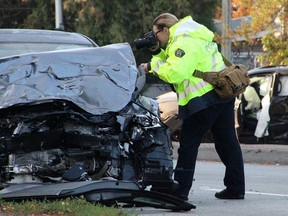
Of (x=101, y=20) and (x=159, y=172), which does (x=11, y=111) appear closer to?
(x=159, y=172)

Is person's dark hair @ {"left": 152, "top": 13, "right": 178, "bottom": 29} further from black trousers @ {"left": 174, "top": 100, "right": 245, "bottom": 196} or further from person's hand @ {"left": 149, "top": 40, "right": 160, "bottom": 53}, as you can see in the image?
black trousers @ {"left": 174, "top": 100, "right": 245, "bottom": 196}

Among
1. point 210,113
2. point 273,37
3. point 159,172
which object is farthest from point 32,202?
point 273,37

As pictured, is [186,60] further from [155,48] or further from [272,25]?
[272,25]

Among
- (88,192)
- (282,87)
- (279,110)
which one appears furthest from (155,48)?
(282,87)

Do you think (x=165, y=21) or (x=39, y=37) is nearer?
(x=165, y=21)

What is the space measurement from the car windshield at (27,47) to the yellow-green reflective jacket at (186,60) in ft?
3.47

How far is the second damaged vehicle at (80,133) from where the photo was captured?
298 inches

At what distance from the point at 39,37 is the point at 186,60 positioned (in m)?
1.63

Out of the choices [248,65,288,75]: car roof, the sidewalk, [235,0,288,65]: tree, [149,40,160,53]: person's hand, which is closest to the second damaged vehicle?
[149,40,160,53]: person's hand

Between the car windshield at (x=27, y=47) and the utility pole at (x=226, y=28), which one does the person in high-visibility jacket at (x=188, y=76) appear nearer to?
the car windshield at (x=27, y=47)

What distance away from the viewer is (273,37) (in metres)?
22.2

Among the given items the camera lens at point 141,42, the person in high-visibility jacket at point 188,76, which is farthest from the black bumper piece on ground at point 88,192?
the camera lens at point 141,42

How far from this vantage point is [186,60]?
838 cm

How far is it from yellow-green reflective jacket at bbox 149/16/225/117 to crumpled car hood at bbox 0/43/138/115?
34cm
